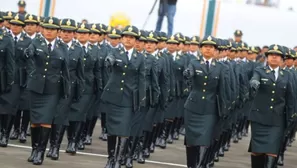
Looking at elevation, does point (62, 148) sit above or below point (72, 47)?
below

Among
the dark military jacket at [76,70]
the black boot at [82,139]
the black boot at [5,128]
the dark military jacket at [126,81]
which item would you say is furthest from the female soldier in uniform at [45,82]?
the black boot at [82,139]

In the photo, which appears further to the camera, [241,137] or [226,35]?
[226,35]

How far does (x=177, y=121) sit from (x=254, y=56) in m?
2.72

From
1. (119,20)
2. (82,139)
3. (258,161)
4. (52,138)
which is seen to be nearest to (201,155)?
(258,161)

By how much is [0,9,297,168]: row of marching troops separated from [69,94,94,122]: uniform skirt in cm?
2

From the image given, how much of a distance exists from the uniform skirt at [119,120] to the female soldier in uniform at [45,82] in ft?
2.58

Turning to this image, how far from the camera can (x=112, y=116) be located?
15.9 metres

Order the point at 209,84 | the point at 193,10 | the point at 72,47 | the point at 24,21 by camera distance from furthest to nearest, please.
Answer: the point at 193,10 < the point at 24,21 < the point at 72,47 < the point at 209,84

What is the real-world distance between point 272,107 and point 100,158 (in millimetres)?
3546

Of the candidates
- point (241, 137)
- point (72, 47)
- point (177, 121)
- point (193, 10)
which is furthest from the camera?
point (193, 10)

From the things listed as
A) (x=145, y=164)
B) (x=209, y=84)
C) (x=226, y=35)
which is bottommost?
(x=145, y=164)

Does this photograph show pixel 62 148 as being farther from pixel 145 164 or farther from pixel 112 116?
pixel 112 116

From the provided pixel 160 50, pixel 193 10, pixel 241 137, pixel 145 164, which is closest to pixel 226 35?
pixel 193 10

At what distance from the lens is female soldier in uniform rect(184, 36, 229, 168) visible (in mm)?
15453
